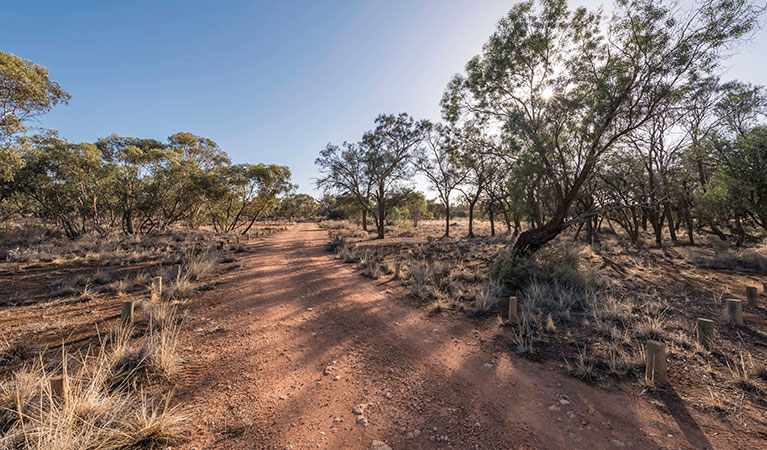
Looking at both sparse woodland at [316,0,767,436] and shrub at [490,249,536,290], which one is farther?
shrub at [490,249,536,290]

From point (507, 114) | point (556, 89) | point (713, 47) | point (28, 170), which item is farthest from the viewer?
point (28, 170)

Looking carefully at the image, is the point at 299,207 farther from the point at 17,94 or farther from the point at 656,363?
the point at 656,363

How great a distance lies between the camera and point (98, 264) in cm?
1093

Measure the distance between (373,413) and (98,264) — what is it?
14.0 m

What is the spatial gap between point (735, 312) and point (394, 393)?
7.08 m

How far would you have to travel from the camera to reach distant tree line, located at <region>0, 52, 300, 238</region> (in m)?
9.48

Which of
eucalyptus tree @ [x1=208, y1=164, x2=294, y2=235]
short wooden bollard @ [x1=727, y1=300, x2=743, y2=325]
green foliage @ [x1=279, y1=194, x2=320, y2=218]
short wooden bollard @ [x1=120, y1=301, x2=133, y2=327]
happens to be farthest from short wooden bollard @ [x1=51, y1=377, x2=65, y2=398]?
green foliage @ [x1=279, y1=194, x2=320, y2=218]

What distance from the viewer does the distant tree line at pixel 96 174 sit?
9.48m

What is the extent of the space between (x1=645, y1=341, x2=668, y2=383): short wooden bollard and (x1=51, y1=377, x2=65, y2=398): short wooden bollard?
6.87 m

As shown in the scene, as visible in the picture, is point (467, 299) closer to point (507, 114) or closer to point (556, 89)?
point (507, 114)

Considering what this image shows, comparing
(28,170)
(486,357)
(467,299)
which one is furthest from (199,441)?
(28,170)

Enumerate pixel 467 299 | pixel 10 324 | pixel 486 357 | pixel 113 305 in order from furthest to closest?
pixel 467 299 → pixel 113 305 → pixel 10 324 → pixel 486 357

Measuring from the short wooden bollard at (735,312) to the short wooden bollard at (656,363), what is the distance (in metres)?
3.55

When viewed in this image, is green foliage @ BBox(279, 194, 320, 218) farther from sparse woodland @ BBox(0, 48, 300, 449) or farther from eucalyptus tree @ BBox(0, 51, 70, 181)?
eucalyptus tree @ BBox(0, 51, 70, 181)
